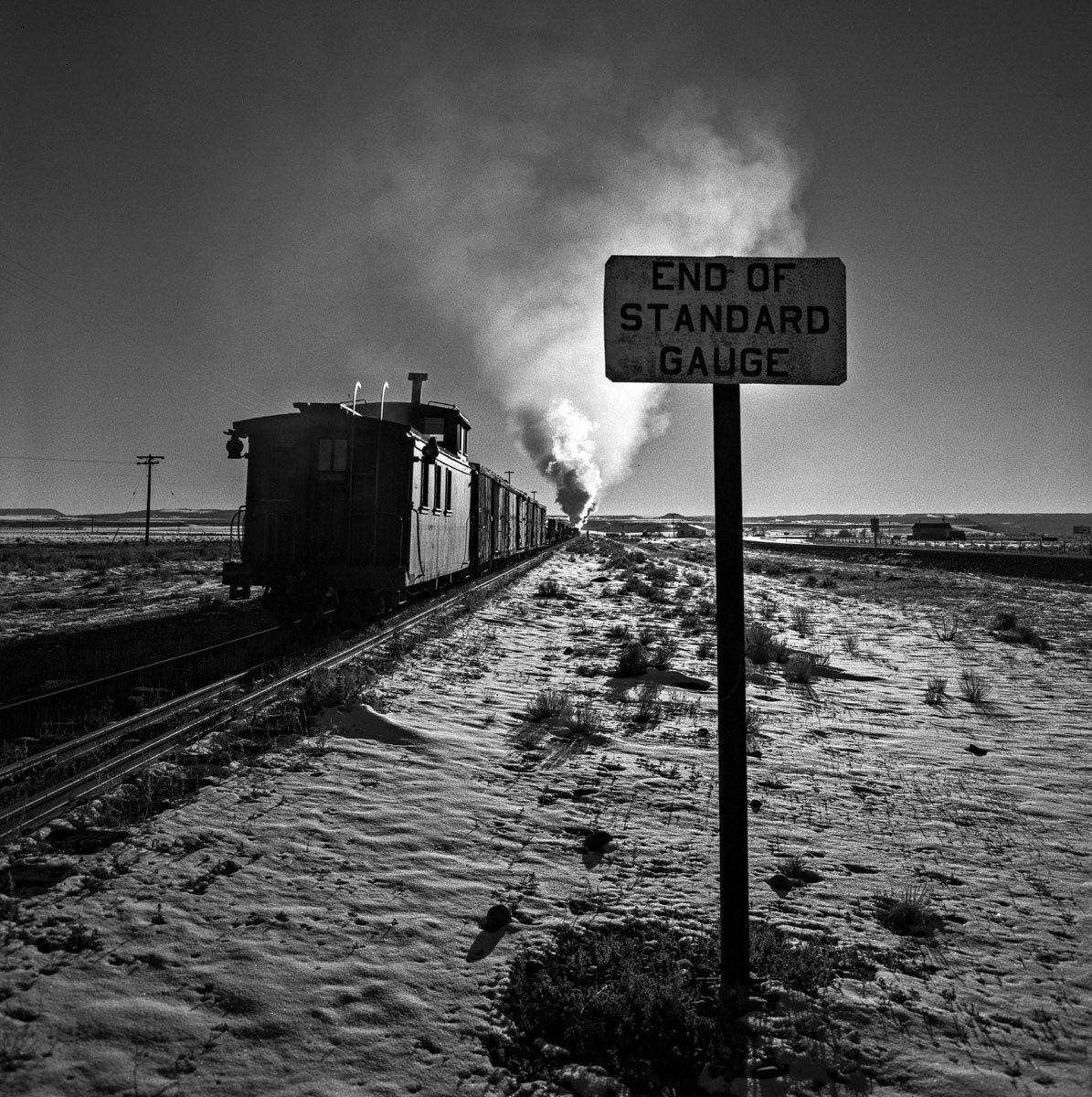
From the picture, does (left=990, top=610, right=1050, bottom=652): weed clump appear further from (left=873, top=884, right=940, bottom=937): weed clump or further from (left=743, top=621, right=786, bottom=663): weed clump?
(left=873, top=884, right=940, bottom=937): weed clump

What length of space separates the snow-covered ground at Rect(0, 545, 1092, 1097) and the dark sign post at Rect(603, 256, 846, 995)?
715 mm

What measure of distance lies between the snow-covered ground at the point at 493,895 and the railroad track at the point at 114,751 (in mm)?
679

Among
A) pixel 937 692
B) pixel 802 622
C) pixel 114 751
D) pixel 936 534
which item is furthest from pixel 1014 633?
pixel 936 534

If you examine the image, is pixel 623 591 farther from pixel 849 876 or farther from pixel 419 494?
pixel 849 876

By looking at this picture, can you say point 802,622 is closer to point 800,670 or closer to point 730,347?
point 800,670

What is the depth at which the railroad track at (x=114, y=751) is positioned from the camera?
4.23m

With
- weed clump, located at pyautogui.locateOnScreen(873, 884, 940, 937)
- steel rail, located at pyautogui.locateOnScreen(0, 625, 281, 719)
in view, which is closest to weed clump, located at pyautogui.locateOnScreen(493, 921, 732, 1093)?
weed clump, located at pyautogui.locateOnScreen(873, 884, 940, 937)

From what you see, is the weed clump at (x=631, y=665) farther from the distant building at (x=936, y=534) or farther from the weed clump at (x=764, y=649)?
the distant building at (x=936, y=534)

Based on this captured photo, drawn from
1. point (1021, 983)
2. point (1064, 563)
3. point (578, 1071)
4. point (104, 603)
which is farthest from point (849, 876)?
point (1064, 563)

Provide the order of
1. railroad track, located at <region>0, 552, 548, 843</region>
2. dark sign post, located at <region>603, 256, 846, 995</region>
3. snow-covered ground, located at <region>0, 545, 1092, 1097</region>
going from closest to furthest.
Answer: snow-covered ground, located at <region>0, 545, 1092, 1097</region>, dark sign post, located at <region>603, 256, 846, 995</region>, railroad track, located at <region>0, 552, 548, 843</region>

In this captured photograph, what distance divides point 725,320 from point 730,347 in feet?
0.37

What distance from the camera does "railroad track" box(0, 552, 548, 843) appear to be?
4227mm

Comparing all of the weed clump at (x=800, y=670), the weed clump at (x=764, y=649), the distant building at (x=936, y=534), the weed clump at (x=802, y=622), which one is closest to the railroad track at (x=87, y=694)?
the weed clump at (x=800, y=670)

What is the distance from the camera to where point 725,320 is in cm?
276
